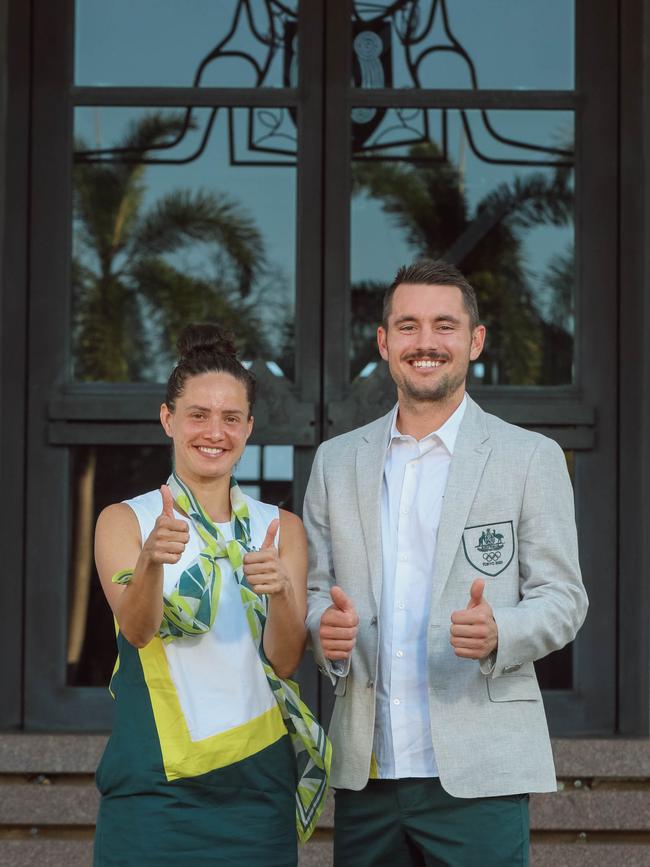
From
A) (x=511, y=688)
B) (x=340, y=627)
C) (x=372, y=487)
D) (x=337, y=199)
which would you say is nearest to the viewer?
(x=340, y=627)

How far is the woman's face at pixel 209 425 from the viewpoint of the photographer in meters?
2.58

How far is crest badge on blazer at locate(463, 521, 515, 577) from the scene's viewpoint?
251cm

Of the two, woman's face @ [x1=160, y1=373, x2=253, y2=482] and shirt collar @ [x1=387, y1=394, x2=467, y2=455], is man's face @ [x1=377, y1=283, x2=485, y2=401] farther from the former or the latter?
woman's face @ [x1=160, y1=373, x2=253, y2=482]

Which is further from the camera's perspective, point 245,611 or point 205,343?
point 205,343

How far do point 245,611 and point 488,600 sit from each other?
0.48m

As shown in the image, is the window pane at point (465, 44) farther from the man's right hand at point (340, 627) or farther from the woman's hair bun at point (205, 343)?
the man's right hand at point (340, 627)

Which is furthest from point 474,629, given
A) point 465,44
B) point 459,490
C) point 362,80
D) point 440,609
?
point 465,44

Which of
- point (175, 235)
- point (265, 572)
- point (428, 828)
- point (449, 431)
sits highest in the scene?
point (175, 235)

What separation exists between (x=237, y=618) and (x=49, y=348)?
1636 mm

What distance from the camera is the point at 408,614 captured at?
2.53 m

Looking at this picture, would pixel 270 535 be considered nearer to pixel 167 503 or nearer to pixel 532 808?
pixel 167 503

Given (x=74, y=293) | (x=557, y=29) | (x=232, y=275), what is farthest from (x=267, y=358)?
(x=557, y=29)

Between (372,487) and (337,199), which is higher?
(337,199)

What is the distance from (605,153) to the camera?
3895 mm
